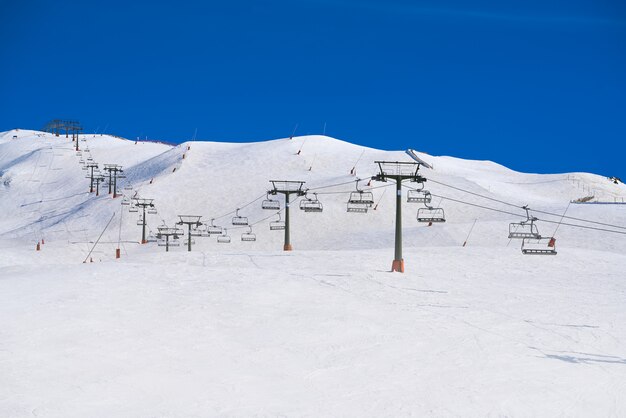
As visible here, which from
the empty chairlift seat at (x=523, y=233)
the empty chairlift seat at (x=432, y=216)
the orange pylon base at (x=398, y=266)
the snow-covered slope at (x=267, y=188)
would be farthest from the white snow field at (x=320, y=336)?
the snow-covered slope at (x=267, y=188)

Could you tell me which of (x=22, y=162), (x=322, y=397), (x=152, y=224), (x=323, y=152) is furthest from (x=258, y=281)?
(x=22, y=162)

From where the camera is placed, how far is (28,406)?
9.52m

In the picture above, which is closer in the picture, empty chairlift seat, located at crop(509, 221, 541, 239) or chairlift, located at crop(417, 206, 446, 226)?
empty chairlift seat, located at crop(509, 221, 541, 239)

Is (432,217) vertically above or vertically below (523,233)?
above

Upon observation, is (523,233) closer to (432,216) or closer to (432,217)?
(432,217)

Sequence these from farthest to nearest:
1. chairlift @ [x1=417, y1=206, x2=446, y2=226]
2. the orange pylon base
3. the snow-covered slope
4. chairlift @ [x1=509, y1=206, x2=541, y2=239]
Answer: the snow-covered slope
chairlift @ [x1=417, y1=206, x2=446, y2=226]
chairlift @ [x1=509, y1=206, x2=541, y2=239]
the orange pylon base

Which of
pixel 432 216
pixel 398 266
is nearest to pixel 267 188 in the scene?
pixel 432 216

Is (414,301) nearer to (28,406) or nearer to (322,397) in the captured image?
(322,397)

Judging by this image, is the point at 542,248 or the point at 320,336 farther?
the point at 542,248

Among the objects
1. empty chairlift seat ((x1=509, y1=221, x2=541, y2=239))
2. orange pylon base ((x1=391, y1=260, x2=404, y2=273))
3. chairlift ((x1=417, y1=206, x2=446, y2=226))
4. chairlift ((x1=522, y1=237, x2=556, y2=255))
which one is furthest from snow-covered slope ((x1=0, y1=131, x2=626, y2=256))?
orange pylon base ((x1=391, y1=260, x2=404, y2=273))

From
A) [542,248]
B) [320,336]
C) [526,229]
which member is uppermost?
[526,229]

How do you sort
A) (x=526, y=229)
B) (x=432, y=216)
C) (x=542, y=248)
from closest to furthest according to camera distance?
(x=432, y=216)
(x=542, y=248)
(x=526, y=229)

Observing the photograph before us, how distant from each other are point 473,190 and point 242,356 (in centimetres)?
6344

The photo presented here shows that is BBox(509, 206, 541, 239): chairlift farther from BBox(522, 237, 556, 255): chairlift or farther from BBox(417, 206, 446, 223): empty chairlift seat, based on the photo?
BBox(417, 206, 446, 223): empty chairlift seat
